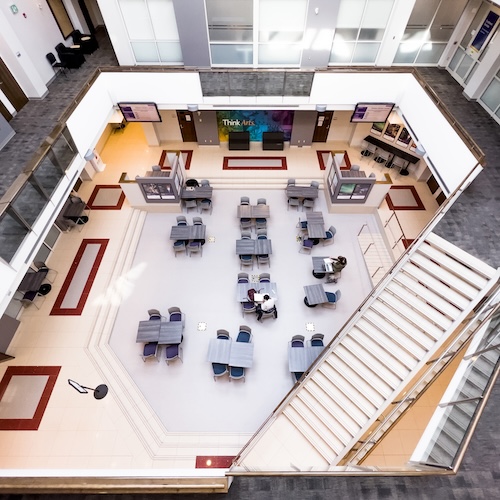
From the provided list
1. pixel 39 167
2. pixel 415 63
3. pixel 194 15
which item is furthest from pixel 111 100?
pixel 415 63

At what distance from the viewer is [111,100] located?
1168 cm

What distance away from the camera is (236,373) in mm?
8289

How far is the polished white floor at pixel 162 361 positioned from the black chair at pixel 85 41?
5425 millimetres

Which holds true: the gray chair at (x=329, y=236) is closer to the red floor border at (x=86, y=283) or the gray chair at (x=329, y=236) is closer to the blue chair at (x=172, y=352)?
the blue chair at (x=172, y=352)

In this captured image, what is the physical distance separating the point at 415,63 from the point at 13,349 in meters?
17.8

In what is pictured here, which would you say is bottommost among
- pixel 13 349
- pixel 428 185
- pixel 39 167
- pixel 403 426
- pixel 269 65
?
pixel 403 426

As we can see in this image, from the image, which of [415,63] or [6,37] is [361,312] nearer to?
[415,63]

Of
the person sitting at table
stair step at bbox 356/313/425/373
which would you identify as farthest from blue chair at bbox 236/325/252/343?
stair step at bbox 356/313/425/373

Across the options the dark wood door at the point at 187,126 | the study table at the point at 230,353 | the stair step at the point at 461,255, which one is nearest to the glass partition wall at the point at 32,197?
the study table at the point at 230,353

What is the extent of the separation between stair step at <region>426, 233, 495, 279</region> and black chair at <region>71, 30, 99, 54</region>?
14460 millimetres

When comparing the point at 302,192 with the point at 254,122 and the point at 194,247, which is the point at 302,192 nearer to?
the point at 254,122

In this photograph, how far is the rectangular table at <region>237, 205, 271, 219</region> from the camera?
11.8 metres

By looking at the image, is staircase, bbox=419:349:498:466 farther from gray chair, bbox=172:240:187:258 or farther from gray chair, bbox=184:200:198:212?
gray chair, bbox=184:200:198:212

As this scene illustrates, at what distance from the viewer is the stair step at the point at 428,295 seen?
6953mm
